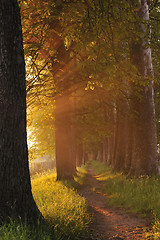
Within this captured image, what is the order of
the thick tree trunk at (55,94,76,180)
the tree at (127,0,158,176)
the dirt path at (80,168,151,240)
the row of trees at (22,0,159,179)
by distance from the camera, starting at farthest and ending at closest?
the thick tree trunk at (55,94,76,180) < the tree at (127,0,158,176) < the row of trees at (22,0,159,179) < the dirt path at (80,168,151,240)

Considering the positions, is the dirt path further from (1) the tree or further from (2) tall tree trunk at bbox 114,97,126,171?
(2) tall tree trunk at bbox 114,97,126,171

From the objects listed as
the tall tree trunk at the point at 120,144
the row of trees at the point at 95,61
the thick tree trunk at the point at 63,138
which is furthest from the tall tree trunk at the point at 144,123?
the tall tree trunk at the point at 120,144

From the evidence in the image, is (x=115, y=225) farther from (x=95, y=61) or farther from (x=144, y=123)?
(x=144, y=123)

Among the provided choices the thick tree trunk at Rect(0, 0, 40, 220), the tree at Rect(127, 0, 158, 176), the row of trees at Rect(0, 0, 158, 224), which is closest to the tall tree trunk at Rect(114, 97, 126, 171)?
the row of trees at Rect(0, 0, 158, 224)

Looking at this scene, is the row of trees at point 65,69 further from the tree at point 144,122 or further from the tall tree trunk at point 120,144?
the tall tree trunk at point 120,144

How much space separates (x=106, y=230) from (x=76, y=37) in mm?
5337

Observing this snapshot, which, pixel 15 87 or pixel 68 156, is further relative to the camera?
pixel 68 156

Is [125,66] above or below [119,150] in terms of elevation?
above

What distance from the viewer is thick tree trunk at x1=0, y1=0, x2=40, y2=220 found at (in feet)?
14.1

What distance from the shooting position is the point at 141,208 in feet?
23.4

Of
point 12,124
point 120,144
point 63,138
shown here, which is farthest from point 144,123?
point 12,124

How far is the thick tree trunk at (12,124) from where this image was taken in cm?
429

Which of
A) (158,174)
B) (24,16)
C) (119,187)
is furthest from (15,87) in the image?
(158,174)

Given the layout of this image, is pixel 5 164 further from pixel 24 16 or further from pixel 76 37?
pixel 24 16
